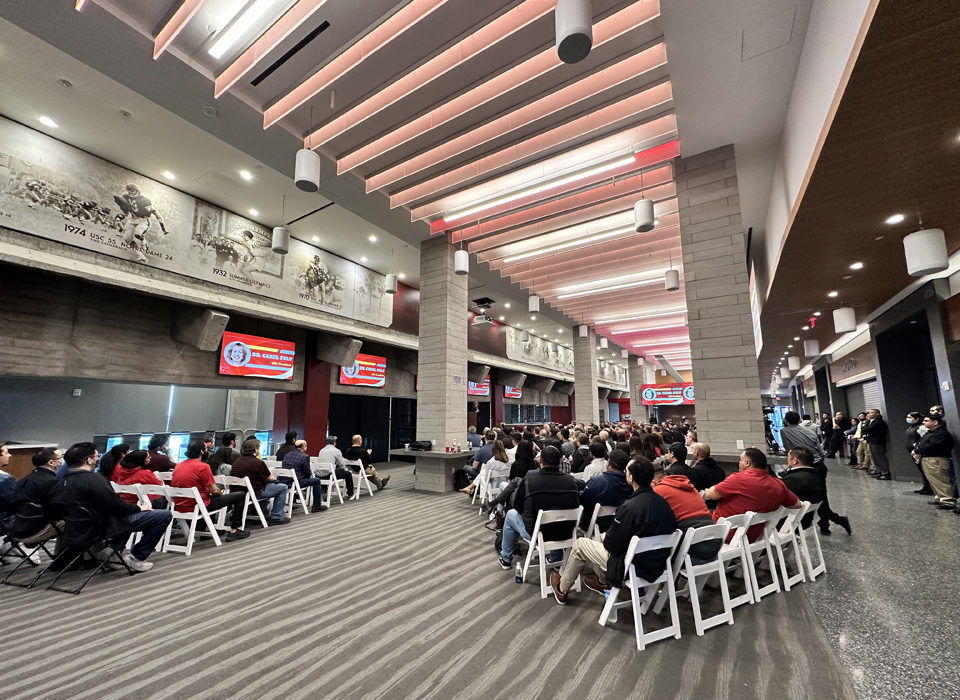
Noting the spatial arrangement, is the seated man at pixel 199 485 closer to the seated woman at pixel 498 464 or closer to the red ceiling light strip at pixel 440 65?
the seated woman at pixel 498 464

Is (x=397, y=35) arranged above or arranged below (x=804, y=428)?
above

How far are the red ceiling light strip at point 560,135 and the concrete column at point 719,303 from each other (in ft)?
3.23

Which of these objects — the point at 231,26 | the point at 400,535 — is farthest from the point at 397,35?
the point at 400,535

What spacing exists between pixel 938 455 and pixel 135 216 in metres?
12.9

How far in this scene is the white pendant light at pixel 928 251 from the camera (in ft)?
12.1

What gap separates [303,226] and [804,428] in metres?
9.20

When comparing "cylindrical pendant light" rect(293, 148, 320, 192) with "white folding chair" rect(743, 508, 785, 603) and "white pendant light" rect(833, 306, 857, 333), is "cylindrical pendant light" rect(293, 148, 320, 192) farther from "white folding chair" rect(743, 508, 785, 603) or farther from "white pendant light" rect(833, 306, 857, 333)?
"white pendant light" rect(833, 306, 857, 333)

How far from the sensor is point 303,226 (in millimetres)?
8391

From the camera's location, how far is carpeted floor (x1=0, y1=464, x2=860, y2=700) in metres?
2.08

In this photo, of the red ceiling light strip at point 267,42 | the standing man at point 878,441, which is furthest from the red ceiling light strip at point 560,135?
the standing man at point 878,441

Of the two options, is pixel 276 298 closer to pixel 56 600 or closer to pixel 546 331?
pixel 56 600

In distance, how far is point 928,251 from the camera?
3721 millimetres

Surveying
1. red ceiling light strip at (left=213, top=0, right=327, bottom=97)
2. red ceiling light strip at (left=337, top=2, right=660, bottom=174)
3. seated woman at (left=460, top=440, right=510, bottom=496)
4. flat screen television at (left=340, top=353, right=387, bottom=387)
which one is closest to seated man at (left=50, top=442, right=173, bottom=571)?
red ceiling light strip at (left=213, top=0, right=327, bottom=97)

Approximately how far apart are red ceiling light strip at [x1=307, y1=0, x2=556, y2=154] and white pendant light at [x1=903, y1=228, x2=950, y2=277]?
13.1 ft
